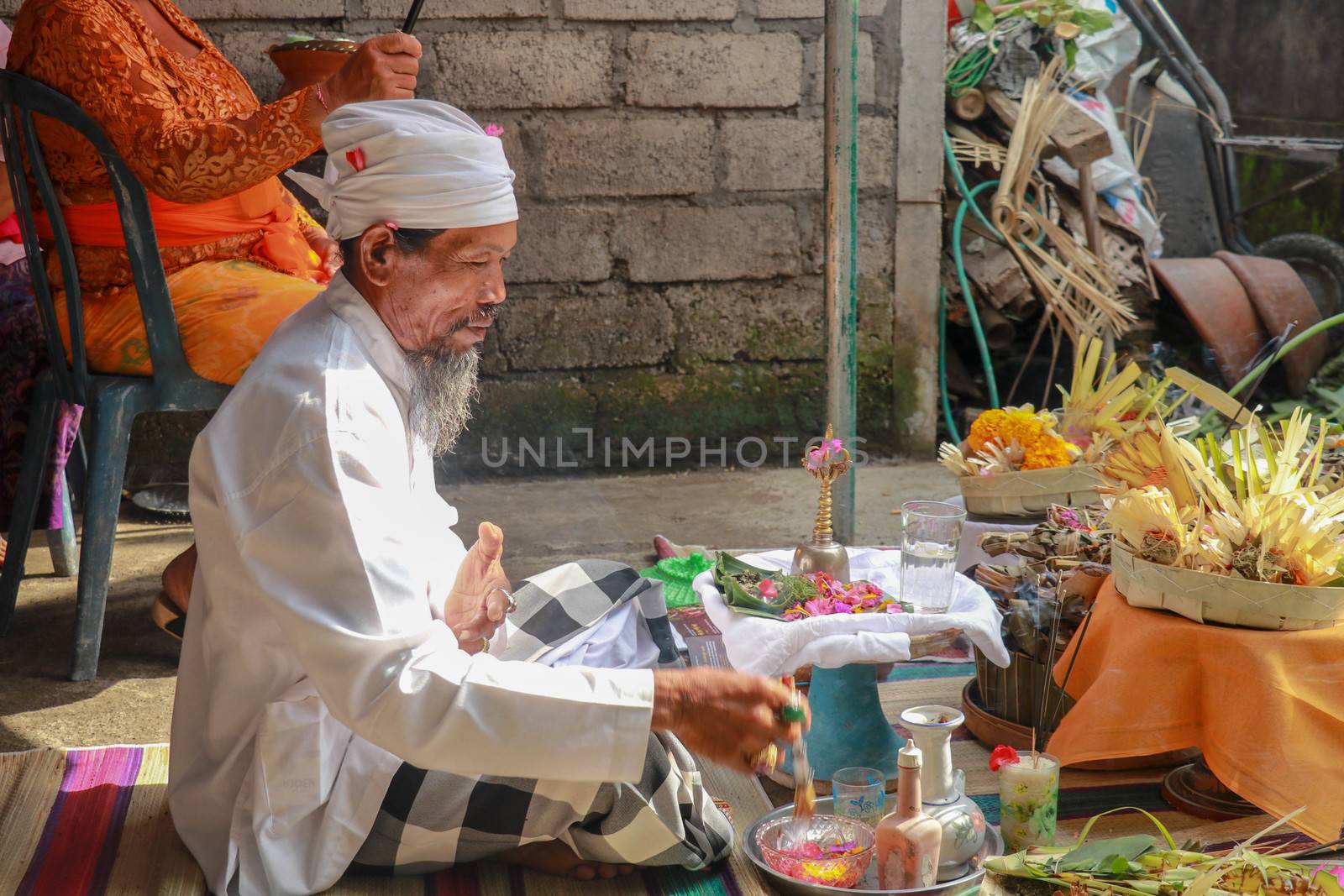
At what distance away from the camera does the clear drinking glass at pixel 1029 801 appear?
8.05 feet

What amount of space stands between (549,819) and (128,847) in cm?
87

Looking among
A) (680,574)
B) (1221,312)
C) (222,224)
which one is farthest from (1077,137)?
(222,224)

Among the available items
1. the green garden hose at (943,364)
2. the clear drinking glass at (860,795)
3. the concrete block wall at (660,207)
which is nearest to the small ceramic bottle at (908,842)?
the clear drinking glass at (860,795)

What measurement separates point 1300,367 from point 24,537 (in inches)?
219

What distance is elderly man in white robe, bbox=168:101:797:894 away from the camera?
1.90 m

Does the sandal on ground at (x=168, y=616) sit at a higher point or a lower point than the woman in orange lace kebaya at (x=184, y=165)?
lower

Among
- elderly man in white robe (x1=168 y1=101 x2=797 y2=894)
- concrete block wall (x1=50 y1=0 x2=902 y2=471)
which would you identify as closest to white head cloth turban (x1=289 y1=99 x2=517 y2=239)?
elderly man in white robe (x1=168 y1=101 x2=797 y2=894)

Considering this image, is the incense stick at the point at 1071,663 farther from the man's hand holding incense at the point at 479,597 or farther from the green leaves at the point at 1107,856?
the man's hand holding incense at the point at 479,597

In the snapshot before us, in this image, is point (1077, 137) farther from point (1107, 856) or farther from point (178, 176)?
point (1107, 856)

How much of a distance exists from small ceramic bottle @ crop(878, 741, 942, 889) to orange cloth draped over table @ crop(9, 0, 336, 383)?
6.98ft

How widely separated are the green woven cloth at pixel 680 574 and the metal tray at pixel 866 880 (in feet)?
4.77

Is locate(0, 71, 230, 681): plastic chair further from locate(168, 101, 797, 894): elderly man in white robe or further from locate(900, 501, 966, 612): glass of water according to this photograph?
locate(900, 501, 966, 612): glass of water

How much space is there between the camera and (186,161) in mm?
3281

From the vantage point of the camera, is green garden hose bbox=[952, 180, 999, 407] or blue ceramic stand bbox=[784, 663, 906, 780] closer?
blue ceramic stand bbox=[784, 663, 906, 780]
